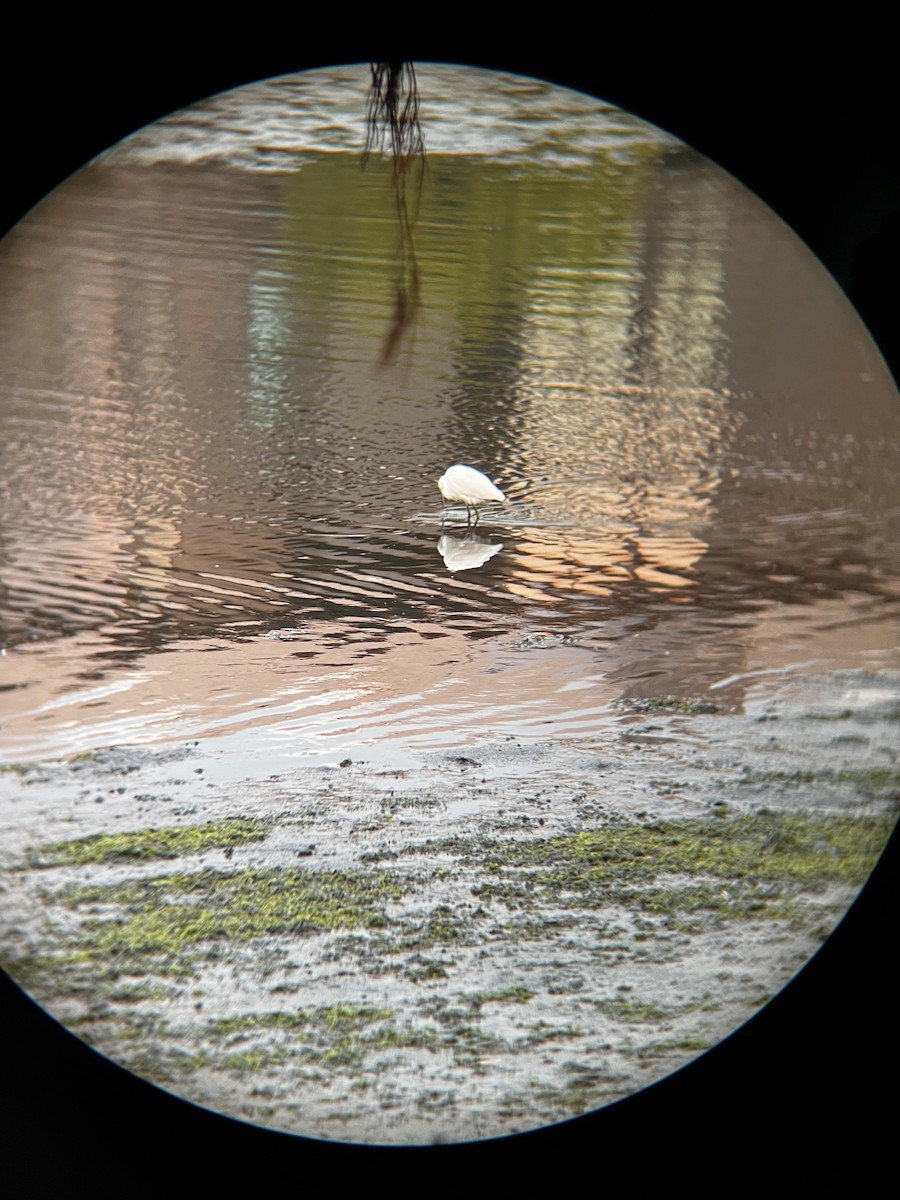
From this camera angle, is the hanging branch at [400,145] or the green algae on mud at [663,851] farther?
the green algae on mud at [663,851]

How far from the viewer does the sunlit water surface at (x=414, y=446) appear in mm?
958

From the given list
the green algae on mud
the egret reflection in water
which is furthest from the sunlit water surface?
the green algae on mud

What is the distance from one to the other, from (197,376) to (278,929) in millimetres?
663

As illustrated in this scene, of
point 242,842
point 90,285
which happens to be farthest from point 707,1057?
point 90,285

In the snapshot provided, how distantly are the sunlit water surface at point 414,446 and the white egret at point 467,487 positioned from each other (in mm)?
18

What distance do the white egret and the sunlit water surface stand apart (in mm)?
18

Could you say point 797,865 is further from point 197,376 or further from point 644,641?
point 197,376

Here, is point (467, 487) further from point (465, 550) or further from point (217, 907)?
point (217, 907)

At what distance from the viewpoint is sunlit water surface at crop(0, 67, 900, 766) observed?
96 cm

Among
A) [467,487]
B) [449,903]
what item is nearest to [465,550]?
[467,487]

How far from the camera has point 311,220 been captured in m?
0.97

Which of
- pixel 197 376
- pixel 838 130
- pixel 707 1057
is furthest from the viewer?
pixel 197 376

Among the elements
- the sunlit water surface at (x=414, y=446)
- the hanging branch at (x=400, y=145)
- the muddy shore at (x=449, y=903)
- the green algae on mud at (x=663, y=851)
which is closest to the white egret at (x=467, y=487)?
the sunlit water surface at (x=414, y=446)

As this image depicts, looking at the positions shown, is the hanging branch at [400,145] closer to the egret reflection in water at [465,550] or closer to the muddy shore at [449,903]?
the egret reflection in water at [465,550]
